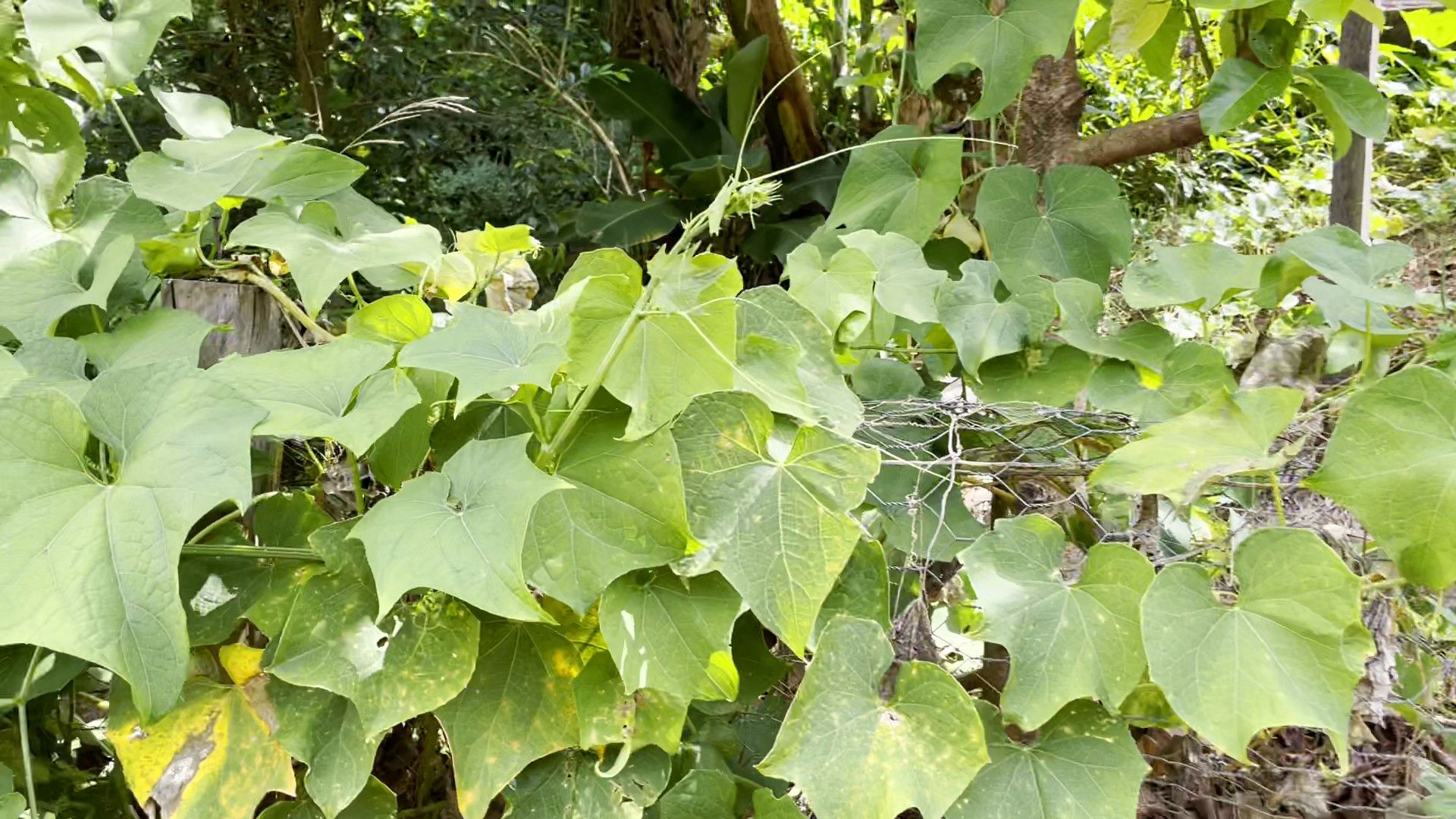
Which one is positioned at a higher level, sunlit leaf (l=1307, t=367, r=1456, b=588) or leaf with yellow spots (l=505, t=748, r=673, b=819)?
sunlit leaf (l=1307, t=367, r=1456, b=588)

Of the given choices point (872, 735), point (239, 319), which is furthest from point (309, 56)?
point (872, 735)

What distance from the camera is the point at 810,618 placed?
23.5 inches

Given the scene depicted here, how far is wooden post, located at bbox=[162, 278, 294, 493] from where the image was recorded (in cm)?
86

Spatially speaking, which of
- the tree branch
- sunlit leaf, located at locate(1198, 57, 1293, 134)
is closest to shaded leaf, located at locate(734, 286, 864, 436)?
sunlit leaf, located at locate(1198, 57, 1293, 134)

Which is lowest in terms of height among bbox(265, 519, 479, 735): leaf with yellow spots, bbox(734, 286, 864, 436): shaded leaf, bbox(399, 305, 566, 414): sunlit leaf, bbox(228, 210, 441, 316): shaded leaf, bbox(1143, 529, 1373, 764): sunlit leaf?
bbox(1143, 529, 1373, 764): sunlit leaf

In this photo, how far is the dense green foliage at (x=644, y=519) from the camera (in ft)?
1.85

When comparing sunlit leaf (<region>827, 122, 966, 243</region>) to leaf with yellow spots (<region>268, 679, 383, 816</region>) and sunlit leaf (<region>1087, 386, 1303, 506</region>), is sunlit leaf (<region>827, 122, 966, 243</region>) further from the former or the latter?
leaf with yellow spots (<region>268, 679, 383, 816</region>)

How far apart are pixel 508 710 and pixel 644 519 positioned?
162mm

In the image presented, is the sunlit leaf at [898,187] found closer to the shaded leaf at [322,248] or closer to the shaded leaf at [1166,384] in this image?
the shaded leaf at [1166,384]

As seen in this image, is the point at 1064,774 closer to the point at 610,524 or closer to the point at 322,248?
the point at 610,524

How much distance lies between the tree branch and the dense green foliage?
0.44 meters

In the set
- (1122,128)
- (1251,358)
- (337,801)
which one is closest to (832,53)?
(1122,128)

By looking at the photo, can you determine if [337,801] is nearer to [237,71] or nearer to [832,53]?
[237,71]

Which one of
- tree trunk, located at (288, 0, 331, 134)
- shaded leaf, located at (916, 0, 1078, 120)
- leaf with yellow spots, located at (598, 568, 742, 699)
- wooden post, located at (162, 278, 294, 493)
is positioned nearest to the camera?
leaf with yellow spots, located at (598, 568, 742, 699)
